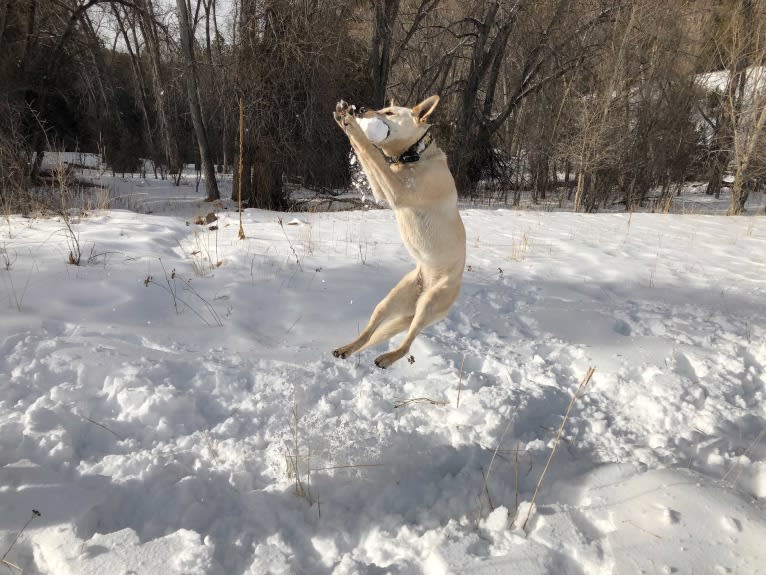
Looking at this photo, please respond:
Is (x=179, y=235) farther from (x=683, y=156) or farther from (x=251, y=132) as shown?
(x=683, y=156)

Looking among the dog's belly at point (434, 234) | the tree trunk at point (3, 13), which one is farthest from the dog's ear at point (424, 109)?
the tree trunk at point (3, 13)

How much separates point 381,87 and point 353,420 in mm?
13198

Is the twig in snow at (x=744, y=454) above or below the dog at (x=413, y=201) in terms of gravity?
below

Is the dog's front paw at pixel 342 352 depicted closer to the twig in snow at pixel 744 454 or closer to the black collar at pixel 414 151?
the black collar at pixel 414 151

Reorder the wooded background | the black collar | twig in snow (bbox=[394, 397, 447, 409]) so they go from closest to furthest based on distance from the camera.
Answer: the black collar
twig in snow (bbox=[394, 397, 447, 409])
the wooded background

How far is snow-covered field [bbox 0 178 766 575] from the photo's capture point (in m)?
2.06

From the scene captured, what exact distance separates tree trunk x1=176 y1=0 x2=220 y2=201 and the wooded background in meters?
0.04

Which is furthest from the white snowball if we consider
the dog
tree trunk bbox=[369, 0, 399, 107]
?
tree trunk bbox=[369, 0, 399, 107]

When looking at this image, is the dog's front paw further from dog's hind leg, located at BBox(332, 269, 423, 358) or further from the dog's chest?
the dog's chest

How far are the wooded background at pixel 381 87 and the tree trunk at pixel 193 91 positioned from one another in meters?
0.04

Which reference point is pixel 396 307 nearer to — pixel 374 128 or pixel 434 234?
pixel 434 234

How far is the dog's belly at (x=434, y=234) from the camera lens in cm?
172

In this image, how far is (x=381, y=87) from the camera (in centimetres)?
1395

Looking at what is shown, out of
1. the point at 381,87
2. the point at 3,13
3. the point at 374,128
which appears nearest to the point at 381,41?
the point at 381,87
